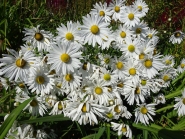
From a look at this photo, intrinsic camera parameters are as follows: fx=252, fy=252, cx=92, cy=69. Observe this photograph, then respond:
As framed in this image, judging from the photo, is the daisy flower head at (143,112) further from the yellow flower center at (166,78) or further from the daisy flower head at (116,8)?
the daisy flower head at (116,8)

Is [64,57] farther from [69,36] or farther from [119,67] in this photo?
[119,67]

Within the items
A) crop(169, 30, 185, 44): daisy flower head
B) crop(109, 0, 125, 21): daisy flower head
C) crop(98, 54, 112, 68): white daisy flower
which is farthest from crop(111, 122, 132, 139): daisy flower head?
crop(169, 30, 185, 44): daisy flower head

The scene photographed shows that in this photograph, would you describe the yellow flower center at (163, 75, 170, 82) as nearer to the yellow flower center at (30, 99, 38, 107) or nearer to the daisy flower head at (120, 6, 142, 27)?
the daisy flower head at (120, 6, 142, 27)

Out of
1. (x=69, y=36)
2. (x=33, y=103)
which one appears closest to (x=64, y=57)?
(x=69, y=36)

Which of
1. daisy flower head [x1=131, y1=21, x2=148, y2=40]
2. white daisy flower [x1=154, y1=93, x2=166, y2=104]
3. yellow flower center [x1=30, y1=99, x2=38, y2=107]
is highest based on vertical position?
daisy flower head [x1=131, y1=21, x2=148, y2=40]

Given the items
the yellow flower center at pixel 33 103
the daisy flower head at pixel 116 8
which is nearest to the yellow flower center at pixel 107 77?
the yellow flower center at pixel 33 103

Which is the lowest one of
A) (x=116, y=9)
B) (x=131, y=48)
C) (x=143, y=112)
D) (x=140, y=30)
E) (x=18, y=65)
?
(x=143, y=112)
